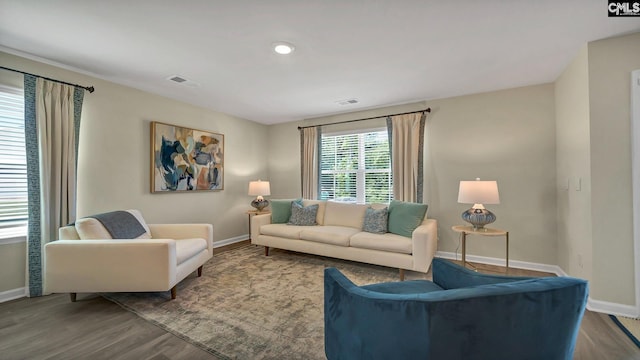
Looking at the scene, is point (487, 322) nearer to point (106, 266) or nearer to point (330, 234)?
point (330, 234)

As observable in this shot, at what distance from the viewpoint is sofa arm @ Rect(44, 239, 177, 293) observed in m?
2.32

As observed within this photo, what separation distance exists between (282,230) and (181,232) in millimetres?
1352

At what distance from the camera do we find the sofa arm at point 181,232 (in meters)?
3.22

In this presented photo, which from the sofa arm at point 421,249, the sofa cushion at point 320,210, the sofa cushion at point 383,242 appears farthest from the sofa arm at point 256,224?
the sofa arm at point 421,249

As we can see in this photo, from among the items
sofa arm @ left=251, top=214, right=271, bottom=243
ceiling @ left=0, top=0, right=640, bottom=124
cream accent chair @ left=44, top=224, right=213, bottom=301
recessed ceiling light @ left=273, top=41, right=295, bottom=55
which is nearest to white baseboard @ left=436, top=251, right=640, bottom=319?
ceiling @ left=0, top=0, right=640, bottom=124

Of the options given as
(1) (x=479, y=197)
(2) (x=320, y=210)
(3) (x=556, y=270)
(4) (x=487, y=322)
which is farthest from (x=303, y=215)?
(3) (x=556, y=270)

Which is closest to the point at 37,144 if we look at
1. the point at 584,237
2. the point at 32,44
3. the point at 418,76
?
the point at 32,44

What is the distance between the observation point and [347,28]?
6.97 feet

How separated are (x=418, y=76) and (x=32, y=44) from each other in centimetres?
393

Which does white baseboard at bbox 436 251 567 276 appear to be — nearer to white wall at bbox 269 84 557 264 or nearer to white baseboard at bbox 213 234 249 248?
white wall at bbox 269 84 557 264

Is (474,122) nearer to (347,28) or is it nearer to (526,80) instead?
(526,80)

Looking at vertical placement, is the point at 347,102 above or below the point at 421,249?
above

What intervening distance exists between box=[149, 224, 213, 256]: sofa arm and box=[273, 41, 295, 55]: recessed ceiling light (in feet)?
7.48

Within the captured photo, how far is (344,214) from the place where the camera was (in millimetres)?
4074
